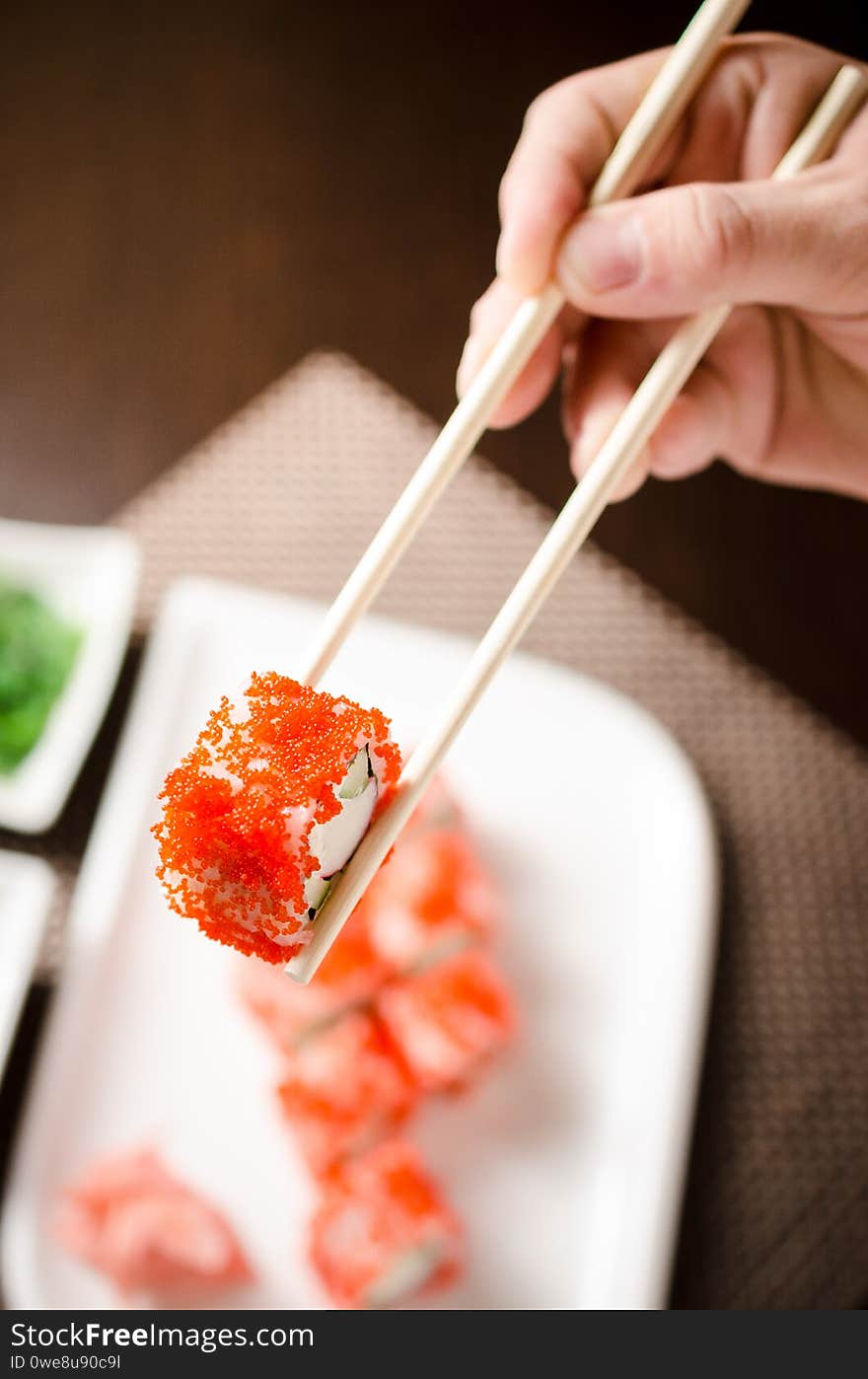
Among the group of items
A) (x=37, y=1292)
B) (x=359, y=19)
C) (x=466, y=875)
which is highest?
(x=359, y=19)

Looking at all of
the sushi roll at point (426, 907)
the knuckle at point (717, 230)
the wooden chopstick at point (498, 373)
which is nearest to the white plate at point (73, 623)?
the sushi roll at point (426, 907)

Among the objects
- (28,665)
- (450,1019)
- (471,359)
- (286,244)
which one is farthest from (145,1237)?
(286,244)

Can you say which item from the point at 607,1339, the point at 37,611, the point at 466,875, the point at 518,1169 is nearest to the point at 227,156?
the point at 37,611

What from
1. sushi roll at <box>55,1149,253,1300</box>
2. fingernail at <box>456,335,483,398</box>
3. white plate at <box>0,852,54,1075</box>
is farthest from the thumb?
sushi roll at <box>55,1149,253,1300</box>

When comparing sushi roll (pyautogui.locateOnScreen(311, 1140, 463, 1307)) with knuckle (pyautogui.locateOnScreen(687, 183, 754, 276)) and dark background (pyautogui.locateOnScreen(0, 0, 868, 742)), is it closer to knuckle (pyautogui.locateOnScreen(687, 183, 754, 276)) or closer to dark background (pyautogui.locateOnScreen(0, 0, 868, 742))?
dark background (pyautogui.locateOnScreen(0, 0, 868, 742))

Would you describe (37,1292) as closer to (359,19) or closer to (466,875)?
(466,875)

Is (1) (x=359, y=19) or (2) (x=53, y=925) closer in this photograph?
(2) (x=53, y=925)

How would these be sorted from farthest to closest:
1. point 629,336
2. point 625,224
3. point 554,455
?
point 554,455 < point 629,336 < point 625,224
